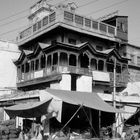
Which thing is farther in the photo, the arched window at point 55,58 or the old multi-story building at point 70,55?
the arched window at point 55,58

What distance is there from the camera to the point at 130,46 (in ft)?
108

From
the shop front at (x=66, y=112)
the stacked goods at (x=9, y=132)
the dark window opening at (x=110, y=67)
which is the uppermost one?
the dark window opening at (x=110, y=67)

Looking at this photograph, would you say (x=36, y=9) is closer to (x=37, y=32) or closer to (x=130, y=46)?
(x=37, y=32)

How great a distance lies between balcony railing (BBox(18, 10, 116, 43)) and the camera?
25578 mm

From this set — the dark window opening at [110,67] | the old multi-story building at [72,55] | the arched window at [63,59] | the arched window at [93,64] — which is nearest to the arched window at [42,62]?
the old multi-story building at [72,55]

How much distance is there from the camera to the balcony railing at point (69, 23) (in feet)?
83.9

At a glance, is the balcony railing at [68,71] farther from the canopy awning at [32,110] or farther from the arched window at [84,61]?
the canopy awning at [32,110]

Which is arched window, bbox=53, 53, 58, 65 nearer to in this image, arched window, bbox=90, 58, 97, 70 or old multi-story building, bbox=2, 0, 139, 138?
old multi-story building, bbox=2, 0, 139, 138

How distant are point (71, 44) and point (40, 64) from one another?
3959 millimetres

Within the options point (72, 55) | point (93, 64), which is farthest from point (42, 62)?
point (93, 64)

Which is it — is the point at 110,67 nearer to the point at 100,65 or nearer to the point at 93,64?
the point at 100,65

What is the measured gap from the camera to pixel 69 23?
2581 cm

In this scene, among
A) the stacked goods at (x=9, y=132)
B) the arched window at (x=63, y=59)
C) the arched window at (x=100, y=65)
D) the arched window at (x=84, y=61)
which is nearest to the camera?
the stacked goods at (x=9, y=132)

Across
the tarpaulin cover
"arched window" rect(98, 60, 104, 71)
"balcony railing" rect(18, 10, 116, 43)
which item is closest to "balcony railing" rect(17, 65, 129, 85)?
"arched window" rect(98, 60, 104, 71)
